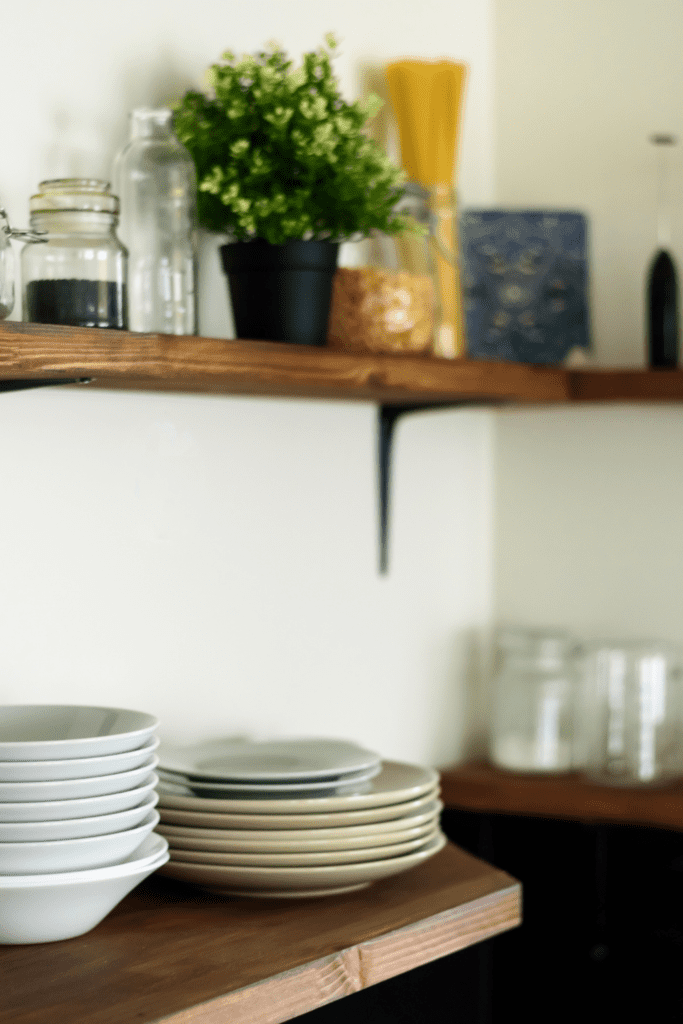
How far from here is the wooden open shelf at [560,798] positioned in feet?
5.74

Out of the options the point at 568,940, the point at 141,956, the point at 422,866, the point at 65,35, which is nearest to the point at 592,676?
the point at 568,940

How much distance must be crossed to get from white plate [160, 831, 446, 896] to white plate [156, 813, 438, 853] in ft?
0.06

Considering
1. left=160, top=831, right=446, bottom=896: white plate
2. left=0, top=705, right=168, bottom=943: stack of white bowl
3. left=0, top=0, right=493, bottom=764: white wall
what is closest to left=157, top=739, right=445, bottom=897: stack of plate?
left=160, top=831, right=446, bottom=896: white plate

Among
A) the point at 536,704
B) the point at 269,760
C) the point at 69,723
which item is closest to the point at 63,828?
the point at 69,723

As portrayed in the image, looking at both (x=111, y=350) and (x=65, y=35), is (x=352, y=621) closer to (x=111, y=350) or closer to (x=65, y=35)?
(x=111, y=350)

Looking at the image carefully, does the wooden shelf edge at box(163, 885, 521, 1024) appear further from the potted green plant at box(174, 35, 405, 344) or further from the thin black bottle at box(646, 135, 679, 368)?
the thin black bottle at box(646, 135, 679, 368)

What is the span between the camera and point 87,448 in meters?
1.45

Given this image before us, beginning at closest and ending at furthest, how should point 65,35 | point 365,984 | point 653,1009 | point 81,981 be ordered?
point 81,981 < point 365,984 < point 65,35 < point 653,1009

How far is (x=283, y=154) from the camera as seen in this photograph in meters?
1.40

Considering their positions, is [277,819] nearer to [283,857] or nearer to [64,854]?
[283,857]

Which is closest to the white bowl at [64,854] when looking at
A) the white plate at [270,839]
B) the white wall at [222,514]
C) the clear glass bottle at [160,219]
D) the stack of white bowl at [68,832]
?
the stack of white bowl at [68,832]

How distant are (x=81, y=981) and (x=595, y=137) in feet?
5.09

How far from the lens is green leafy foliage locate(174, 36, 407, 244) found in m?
1.38

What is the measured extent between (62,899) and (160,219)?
29.7 inches
